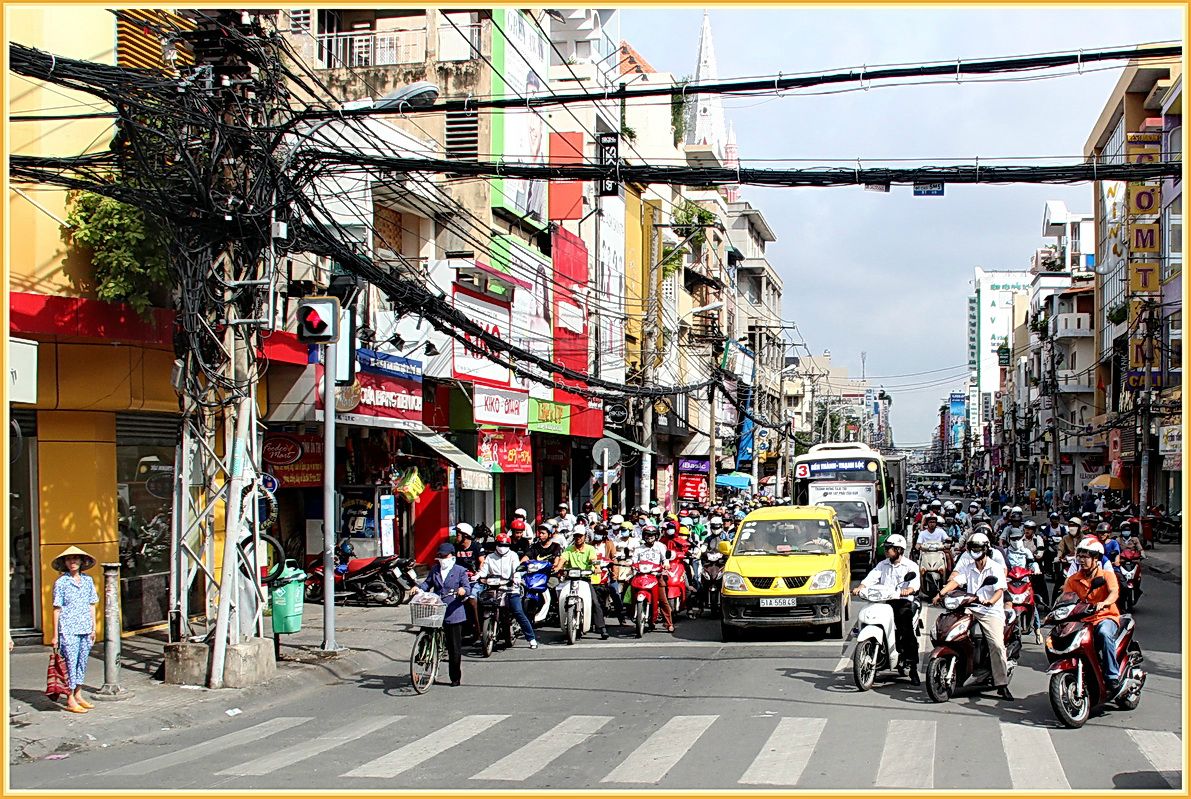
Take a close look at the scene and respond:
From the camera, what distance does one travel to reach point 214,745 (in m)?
10.6

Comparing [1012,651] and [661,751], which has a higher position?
[1012,651]

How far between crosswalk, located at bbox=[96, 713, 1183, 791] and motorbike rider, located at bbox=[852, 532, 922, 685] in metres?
2.19

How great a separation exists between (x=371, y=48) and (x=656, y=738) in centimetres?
2611

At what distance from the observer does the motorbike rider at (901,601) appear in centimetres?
1317

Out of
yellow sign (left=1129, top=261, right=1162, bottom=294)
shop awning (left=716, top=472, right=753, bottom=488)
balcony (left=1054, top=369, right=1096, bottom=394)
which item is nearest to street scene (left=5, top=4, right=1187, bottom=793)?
yellow sign (left=1129, top=261, right=1162, bottom=294)

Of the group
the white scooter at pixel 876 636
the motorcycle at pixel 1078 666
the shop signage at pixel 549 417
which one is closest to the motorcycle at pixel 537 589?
the white scooter at pixel 876 636

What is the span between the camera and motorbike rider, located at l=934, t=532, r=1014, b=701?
1206 centimetres

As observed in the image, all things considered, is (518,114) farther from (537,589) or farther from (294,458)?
(537,589)

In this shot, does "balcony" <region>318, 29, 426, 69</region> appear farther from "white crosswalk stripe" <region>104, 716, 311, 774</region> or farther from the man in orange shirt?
the man in orange shirt

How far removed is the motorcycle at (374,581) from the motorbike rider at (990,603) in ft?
38.0

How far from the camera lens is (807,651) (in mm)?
15891

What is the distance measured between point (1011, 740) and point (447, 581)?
→ 6.57 meters

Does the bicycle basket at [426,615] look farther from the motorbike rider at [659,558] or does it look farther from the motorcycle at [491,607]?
the motorbike rider at [659,558]

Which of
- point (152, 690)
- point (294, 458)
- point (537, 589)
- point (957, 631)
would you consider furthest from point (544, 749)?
point (294, 458)
